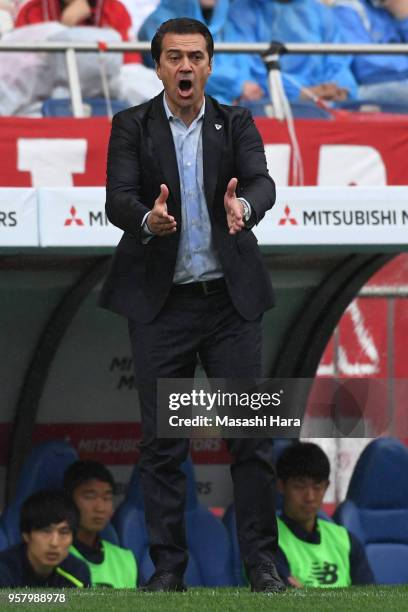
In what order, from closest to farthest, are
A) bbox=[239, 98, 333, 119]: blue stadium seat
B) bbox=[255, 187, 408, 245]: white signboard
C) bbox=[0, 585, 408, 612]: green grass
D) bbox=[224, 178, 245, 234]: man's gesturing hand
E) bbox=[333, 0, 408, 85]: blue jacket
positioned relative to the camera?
1. bbox=[0, 585, 408, 612]: green grass
2. bbox=[224, 178, 245, 234]: man's gesturing hand
3. bbox=[255, 187, 408, 245]: white signboard
4. bbox=[239, 98, 333, 119]: blue stadium seat
5. bbox=[333, 0, 408, 85]: blue jacket

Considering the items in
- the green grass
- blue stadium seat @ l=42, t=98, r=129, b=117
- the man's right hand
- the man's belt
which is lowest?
the green grass

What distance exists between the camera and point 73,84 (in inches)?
346

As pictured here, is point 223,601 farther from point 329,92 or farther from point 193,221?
point 329,92

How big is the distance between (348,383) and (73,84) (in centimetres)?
231

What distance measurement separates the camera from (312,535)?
318 inches

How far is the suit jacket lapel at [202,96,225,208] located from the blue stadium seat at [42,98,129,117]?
3.98 meters

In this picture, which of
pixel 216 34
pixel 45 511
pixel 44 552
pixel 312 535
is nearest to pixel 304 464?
pixel 312 535

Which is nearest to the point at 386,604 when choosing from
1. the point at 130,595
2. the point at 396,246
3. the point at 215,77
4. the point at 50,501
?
the point at 130,595

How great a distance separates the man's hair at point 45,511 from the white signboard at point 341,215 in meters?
1.78

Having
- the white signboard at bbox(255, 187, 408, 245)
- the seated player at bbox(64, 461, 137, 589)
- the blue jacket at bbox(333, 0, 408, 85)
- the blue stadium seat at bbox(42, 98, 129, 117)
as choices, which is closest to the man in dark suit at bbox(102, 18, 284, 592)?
the white signboard at bbox(255, 187, 408, 245)

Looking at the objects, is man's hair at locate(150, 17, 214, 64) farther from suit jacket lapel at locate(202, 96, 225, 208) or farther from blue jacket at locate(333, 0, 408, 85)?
blue jacket at locate(333, 0, 408, 85)

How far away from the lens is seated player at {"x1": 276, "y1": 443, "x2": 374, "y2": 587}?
26.1ft

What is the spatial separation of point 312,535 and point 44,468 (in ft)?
4.73

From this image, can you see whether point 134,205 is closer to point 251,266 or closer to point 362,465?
point 251,266
